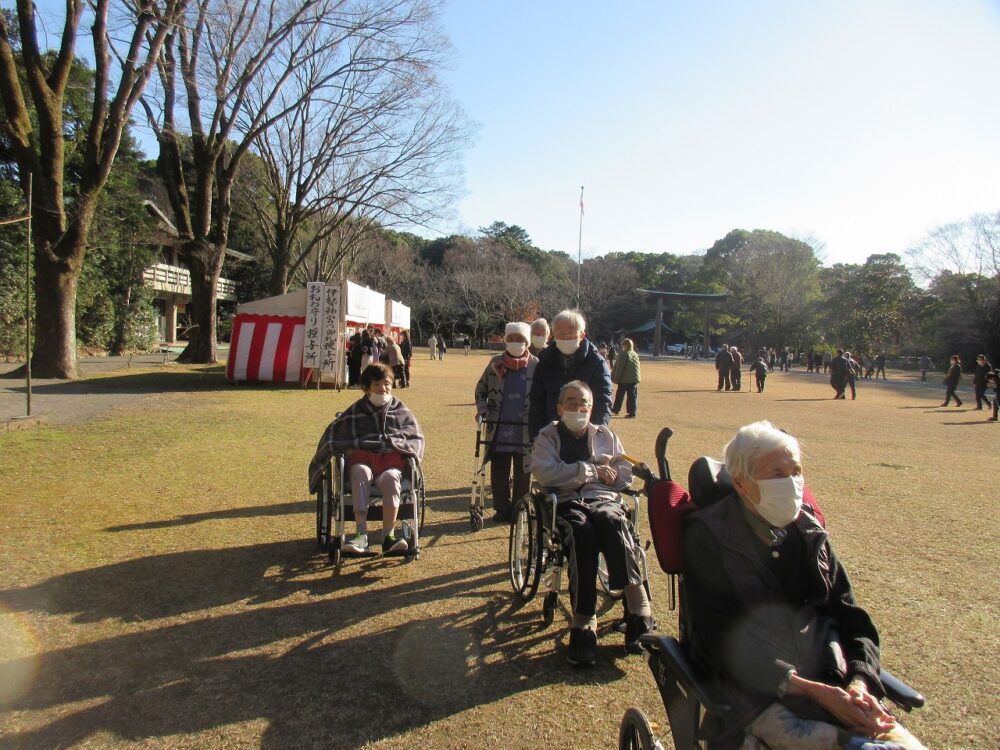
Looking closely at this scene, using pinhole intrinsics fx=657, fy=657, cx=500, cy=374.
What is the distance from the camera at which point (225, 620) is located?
145 inches

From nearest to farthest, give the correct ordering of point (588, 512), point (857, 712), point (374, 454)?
point (857, 712) → point (588, 512) → point (374, 454)

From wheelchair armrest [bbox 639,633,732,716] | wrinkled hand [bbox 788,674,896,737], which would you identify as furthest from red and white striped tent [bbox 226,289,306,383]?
wrinkled hand [bbox 788,674,896,737]

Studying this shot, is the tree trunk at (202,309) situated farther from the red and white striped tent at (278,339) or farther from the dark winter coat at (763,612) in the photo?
the dark winter coat at (763,612)

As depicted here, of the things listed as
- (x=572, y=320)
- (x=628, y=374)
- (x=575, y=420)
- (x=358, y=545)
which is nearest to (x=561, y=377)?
(x=572, y=320)

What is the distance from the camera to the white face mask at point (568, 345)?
4.65 m

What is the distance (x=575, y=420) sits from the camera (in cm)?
393

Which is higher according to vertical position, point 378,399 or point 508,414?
point 378,399

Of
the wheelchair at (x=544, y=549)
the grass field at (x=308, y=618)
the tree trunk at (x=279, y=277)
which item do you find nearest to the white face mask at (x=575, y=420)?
the wheelchair at (x=544, y=549)

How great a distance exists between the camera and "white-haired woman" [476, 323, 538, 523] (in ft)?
17.8

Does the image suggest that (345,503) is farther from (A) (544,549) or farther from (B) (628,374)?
(B) (628,374)

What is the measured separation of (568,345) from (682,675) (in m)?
2.88

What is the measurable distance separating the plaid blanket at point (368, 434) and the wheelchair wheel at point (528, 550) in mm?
914

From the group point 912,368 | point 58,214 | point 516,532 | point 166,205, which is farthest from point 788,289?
point 516,532

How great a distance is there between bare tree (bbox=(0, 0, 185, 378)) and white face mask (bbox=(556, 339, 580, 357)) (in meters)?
13.8
